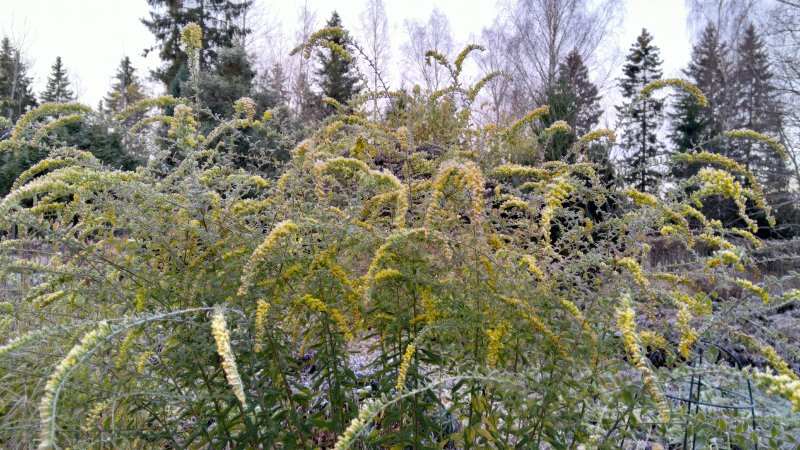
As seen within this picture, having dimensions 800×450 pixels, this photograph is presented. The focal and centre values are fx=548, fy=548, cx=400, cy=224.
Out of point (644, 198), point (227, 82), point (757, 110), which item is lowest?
point (644, 198)

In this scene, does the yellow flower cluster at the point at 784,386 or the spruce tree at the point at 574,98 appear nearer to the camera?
the yellow flower cluster at the point at 784,386

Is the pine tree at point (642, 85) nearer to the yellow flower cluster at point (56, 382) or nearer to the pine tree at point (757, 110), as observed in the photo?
the pine tree at point (757, 110)

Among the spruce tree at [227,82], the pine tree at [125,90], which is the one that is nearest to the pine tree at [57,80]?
the pine tree at [125,90]

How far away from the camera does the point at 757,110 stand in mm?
16641

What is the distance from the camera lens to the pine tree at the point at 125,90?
35.6m

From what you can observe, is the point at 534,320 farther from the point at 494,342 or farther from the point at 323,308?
the point at 323,308

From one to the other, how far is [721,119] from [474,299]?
25.3m

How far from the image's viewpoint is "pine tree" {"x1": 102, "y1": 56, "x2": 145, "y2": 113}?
117ft

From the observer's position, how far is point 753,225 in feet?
6.27

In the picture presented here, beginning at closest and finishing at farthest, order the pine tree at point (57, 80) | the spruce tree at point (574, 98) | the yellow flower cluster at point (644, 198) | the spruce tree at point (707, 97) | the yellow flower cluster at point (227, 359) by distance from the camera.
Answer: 1. the yellow flower cluster at point (227, 359)
2. the yellow flower cluster at point (644, 198)
3. the spruce tree at point (574, 98)
4. the spruce tree at point (707, 97)
5. the pine tree at point (57, 80)

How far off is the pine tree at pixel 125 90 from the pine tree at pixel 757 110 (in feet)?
102

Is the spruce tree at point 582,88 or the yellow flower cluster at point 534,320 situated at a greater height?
the spruce tree at point 582,88

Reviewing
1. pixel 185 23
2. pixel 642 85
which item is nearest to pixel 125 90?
pixel 185 23

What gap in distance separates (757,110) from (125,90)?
34.4 m
